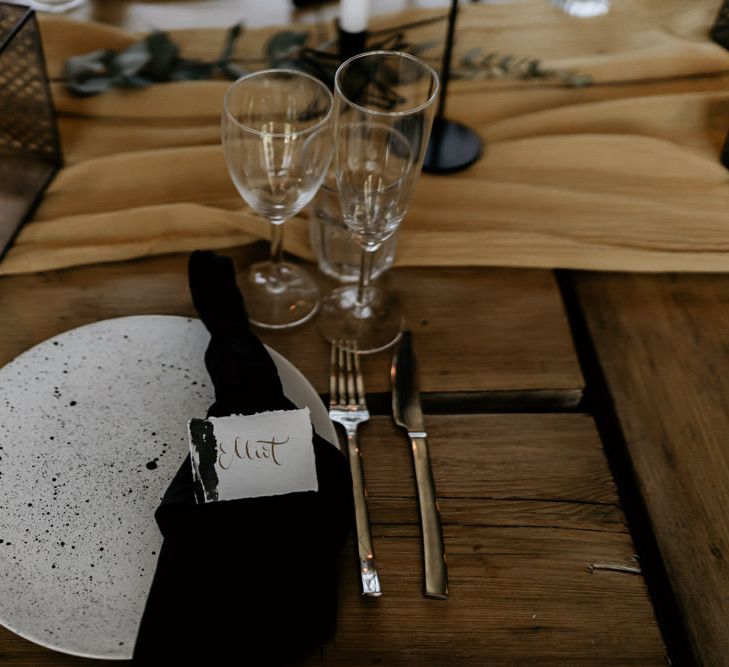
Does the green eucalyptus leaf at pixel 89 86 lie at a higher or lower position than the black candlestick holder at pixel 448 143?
higher

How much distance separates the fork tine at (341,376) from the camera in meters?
0.73

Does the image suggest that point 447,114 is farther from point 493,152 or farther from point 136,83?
point 136,83

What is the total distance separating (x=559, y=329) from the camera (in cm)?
83

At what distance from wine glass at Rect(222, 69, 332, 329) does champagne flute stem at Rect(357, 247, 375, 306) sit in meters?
0.05

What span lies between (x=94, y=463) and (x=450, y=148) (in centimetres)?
61

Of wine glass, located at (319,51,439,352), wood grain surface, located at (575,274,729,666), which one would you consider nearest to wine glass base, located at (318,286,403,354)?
wine glass, located at (319,51,439,352)

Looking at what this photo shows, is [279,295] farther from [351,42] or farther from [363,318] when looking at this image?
[351,42]

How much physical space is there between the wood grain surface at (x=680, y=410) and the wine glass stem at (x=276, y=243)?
0.34 metres

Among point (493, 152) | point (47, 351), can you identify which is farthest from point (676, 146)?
point (47, 351)

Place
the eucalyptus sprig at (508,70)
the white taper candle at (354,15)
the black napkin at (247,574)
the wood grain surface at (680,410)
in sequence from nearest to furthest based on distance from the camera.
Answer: the black napkin at (247,574)
the wood grain surface at (680,410)
the white taper candle at (354,15)
the eucalyptus sprig at (508,70)

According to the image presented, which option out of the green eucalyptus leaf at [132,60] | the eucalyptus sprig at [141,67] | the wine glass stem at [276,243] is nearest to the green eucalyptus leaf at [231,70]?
the eucalyptus sprig at [141,67]

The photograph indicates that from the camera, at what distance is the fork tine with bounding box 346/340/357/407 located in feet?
2.38

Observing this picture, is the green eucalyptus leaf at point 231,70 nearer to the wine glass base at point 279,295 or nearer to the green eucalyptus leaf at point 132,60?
the green eucalyptus leaf at point 132,60

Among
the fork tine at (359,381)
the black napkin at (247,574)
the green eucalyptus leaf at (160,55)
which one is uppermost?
the green eucalyptus leaf at (160,55)
